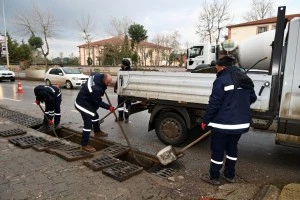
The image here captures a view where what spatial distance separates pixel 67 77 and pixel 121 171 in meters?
14.6

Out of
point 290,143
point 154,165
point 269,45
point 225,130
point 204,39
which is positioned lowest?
point 154,165

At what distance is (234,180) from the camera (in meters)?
4.00

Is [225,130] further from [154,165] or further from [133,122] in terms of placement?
[133,122]

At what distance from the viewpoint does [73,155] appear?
183 inches

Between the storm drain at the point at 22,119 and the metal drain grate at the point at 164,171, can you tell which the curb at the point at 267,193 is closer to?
the metal drain grate at the point at 164,171

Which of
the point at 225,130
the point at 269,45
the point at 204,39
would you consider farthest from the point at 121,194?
the point at 204,39

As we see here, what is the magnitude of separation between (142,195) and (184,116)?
2.18 m

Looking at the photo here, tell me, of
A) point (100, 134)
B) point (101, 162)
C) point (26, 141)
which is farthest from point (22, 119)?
point (101, 162)

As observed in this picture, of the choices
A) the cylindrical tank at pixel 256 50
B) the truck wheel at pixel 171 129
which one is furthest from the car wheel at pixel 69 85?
the cylindrical tank at pixel 256 50

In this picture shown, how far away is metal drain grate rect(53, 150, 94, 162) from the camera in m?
4.51

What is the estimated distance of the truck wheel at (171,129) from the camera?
17.7 feet

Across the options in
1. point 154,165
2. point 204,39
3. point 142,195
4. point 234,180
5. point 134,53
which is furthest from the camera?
point 204,39

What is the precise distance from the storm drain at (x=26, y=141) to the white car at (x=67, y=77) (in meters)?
11.3

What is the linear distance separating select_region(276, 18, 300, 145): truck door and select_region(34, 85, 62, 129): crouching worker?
5.06 m
